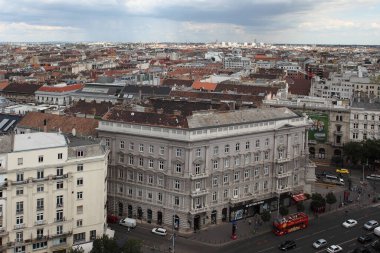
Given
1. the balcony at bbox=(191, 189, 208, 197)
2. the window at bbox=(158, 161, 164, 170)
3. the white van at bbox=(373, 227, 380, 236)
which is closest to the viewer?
the white van at bbox=(373, 227, 380, 236)

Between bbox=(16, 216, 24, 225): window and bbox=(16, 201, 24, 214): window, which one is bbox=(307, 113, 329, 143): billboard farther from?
bbox=(16, 216, 24, 225): window

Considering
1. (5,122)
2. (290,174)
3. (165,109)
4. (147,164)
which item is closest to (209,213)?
(147,164)

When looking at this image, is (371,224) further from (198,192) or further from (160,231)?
(160,231)

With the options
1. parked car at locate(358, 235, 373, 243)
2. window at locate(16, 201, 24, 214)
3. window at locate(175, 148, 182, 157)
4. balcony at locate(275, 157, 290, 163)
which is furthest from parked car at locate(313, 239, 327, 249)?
window at locate(16, 201, 24, 214)

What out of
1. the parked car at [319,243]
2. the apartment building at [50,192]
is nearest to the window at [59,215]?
the apartment building at [50,192]

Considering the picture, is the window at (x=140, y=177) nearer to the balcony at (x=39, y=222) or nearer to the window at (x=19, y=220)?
the balcony at (x=39, y=222)

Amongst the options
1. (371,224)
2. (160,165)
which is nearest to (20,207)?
(160,165)
